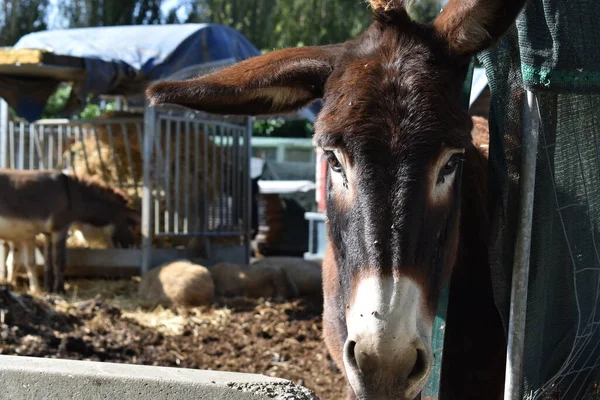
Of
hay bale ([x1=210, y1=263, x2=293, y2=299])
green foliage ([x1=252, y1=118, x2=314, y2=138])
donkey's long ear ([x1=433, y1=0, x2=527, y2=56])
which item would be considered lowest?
hay bale ([x1=210, y1=263, x2=293, y2=299])

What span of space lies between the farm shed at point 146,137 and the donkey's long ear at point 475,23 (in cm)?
688

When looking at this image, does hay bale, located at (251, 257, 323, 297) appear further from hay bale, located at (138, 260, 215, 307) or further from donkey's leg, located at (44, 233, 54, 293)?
donkey's leg, located at (44, 233, 54, 293)

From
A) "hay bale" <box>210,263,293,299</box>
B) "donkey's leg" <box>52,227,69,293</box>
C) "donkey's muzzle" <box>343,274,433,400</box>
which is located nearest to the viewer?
"donkey's muzzle" <box>343,274,433,400</box>

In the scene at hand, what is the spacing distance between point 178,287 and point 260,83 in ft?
20.5

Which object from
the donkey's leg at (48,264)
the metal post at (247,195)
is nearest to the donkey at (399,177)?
the donkey's leg at (48,264)

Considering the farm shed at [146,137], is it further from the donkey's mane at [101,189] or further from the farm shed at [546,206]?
the farm shed at [546,206]

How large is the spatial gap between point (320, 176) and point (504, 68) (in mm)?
7120

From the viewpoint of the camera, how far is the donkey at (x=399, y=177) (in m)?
2.35

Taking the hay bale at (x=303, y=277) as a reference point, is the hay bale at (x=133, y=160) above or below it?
above

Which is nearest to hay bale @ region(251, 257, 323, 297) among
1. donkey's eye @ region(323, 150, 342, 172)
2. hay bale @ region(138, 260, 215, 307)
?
hay bale @ region(138, 260, 215, 307)

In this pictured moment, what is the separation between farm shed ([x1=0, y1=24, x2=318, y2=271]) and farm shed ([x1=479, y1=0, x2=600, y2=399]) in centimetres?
673

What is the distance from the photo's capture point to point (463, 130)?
103 inches

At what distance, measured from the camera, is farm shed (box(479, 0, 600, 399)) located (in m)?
2.62

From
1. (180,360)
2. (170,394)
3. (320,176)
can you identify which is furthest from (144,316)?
(170,394)
